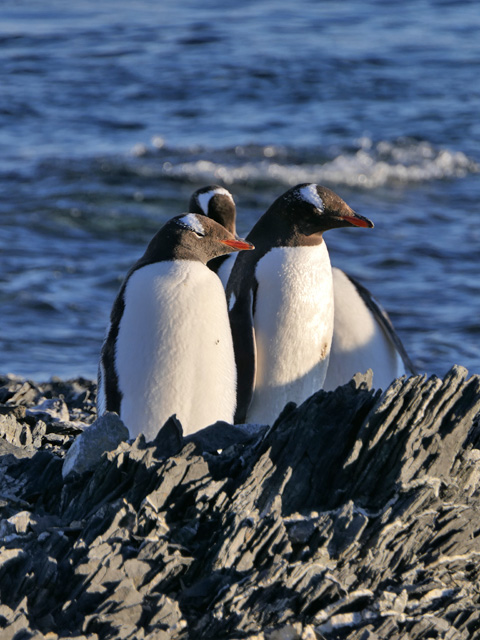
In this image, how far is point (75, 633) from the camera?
9.91 feet

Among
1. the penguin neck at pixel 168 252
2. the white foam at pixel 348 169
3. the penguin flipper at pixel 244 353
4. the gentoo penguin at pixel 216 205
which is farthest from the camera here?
the white foam at pixel 348 169

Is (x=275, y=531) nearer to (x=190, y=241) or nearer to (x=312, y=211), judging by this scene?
(x=190, y=241)

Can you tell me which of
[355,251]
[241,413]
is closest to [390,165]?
[355,251]

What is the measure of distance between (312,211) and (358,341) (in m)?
1.04

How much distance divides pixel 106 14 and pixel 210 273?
21029 millimetres

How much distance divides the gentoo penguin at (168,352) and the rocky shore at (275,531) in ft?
3.27

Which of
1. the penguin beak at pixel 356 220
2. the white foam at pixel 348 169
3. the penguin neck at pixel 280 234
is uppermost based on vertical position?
the penguin beak at pixel 356 220

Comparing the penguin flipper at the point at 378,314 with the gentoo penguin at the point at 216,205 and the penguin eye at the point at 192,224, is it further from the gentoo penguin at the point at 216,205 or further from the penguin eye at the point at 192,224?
the penguin eye at the point at 192,224

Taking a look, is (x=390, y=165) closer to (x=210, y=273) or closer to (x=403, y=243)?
(x=403, y=243)

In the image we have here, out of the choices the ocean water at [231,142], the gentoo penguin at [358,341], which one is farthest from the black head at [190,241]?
the ocean water at [231,142]

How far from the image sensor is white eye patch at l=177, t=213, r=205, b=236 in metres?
5.26

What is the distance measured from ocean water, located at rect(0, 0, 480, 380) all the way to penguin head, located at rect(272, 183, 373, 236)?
3.25 meters

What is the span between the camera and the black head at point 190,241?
5.20 m

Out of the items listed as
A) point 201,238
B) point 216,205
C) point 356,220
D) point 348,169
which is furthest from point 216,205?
point 348,169
